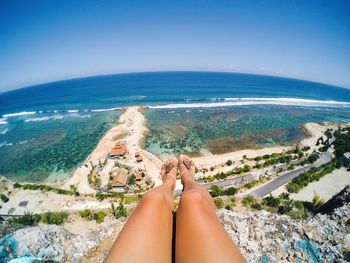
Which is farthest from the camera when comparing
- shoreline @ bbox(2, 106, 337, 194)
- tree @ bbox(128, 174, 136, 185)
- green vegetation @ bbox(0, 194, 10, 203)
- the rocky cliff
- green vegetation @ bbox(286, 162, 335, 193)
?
shoreline @ bbox(2, 106, 337, 194)

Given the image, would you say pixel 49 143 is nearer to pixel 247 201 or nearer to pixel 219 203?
pixel 219 203

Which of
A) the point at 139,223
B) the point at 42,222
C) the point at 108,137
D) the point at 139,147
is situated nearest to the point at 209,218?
the point at 139,223

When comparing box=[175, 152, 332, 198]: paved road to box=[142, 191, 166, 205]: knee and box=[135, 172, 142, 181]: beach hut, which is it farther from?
box=[142, 191, 166, 205]: knee

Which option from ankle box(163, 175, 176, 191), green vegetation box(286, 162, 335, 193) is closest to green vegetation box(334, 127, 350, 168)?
green vegetation box(286, 162, 335, 193)

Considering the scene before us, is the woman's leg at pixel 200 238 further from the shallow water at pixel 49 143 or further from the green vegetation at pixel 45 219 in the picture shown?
the shallow water at pixel 49 143

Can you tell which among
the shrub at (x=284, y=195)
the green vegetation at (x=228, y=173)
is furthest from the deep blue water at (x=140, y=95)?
the shrub at (x=284, y=195)

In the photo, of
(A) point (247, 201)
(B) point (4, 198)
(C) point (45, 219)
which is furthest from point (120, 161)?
(A) point (247, 201)
